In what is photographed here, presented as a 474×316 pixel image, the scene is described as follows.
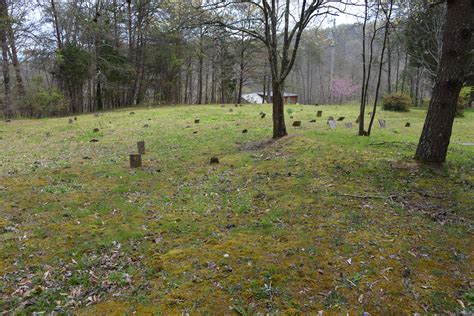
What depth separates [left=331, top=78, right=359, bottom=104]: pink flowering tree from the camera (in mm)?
41750

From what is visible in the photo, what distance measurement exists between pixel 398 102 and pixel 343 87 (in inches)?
971

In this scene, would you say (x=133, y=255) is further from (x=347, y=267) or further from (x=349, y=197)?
(x=349, y=197)

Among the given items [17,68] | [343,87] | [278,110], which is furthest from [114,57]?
[343,87]

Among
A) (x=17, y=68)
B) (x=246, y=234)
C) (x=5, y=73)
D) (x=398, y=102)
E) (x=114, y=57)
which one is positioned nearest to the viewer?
(x=246, y=234)

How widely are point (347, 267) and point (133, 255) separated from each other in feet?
7.79

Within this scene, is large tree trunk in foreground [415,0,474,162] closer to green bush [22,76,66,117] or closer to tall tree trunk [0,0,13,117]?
tall tree trunk [0,0,13,117]

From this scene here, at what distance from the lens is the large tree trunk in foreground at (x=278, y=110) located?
8766 mm

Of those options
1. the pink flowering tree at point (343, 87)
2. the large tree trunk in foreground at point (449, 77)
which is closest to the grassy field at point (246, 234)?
the large tree trunk in foreground at point (449, 77)

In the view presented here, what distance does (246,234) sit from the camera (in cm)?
397

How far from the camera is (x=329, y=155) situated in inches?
264

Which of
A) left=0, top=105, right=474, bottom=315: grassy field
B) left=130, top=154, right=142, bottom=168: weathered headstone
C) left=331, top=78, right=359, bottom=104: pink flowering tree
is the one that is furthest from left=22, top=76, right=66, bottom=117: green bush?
left=331, top=78, right=359, bottom=104: pink flowering tree

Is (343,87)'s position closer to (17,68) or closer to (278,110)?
(17,68)

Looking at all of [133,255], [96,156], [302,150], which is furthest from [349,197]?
[96,156]

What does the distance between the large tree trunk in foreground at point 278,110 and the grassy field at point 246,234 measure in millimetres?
1533
